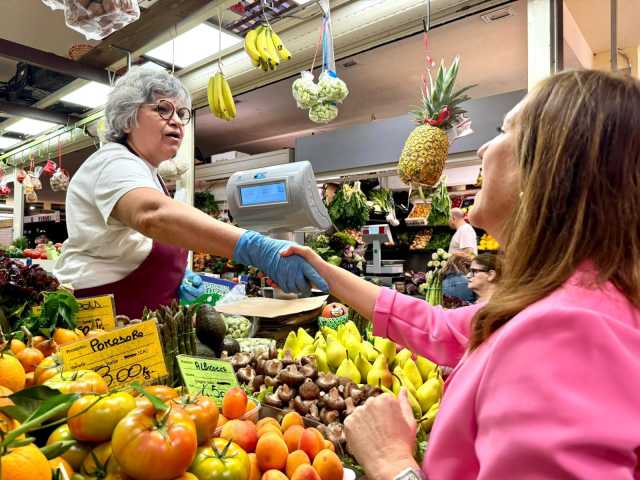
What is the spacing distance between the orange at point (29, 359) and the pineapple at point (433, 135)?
2240 millimetres

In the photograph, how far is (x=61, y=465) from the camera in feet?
2.29

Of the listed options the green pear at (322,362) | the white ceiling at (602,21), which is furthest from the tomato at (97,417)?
the white ceiling at (602,21)

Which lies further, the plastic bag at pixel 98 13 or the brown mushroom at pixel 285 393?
the plastic bag at pixel 98 13

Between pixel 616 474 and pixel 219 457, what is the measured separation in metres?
0.64

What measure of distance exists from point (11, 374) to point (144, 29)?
99.3 inches

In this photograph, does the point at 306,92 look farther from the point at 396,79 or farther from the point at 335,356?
the point at 396,79

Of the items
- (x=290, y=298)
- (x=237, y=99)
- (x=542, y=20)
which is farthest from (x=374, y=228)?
(x=237, y=99)

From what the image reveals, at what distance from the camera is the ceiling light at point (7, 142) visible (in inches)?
340

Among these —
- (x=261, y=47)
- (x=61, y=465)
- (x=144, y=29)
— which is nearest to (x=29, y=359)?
(x=61, y=465)

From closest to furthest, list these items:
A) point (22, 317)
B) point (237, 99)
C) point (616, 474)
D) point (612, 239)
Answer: point (616, 474) < point (612, 239) < point (22, 317) < point (237, 99)

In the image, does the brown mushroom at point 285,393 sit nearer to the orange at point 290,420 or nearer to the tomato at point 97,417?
the orange at point 290,420

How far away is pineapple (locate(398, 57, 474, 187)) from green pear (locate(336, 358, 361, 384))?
1425 mm

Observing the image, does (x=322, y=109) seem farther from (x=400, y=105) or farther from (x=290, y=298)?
(x=400, y=105)

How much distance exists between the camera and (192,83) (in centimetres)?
537
